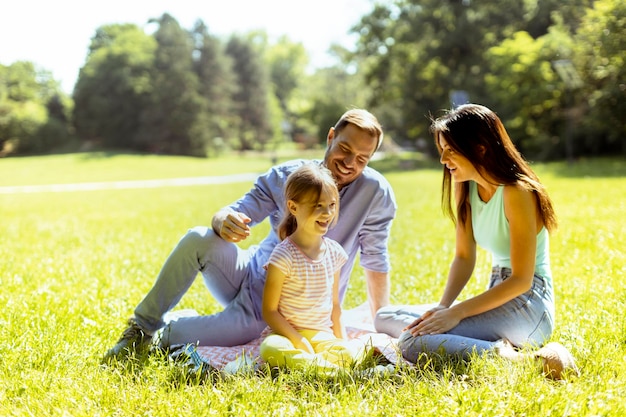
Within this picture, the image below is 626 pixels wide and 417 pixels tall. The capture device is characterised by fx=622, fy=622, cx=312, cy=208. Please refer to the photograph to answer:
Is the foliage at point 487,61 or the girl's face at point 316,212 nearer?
the girl's face at point 316,212

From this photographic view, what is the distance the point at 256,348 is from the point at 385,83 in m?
32.9

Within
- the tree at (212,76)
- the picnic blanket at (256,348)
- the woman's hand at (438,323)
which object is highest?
the tree at (212,76)

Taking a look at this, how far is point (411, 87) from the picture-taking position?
32.7 m

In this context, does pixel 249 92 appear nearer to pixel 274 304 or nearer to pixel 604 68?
pixel 604 68

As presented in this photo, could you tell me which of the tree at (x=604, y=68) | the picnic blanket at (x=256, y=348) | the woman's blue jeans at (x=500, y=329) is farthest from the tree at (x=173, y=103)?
the woman's blue jeans at (x=500, y=329)

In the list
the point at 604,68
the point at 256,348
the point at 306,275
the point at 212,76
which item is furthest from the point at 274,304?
the point at 212,76

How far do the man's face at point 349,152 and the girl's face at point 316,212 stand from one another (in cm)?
31

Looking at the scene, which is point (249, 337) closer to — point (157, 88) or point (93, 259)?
point (93, 259)

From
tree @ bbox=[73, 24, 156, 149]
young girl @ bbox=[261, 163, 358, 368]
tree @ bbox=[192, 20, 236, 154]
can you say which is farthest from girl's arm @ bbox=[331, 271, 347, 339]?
tree @ bbox=[73, 24, 156, 149]

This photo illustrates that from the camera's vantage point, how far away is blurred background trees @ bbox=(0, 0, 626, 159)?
22547 mm

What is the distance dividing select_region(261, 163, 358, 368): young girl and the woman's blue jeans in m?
0.36

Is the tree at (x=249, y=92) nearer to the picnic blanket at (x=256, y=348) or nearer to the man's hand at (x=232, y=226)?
the picnic blanket at (x=256, y=348)

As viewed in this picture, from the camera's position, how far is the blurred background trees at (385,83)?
22547mm

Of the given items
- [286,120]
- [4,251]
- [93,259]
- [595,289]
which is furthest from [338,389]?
[286,120]
